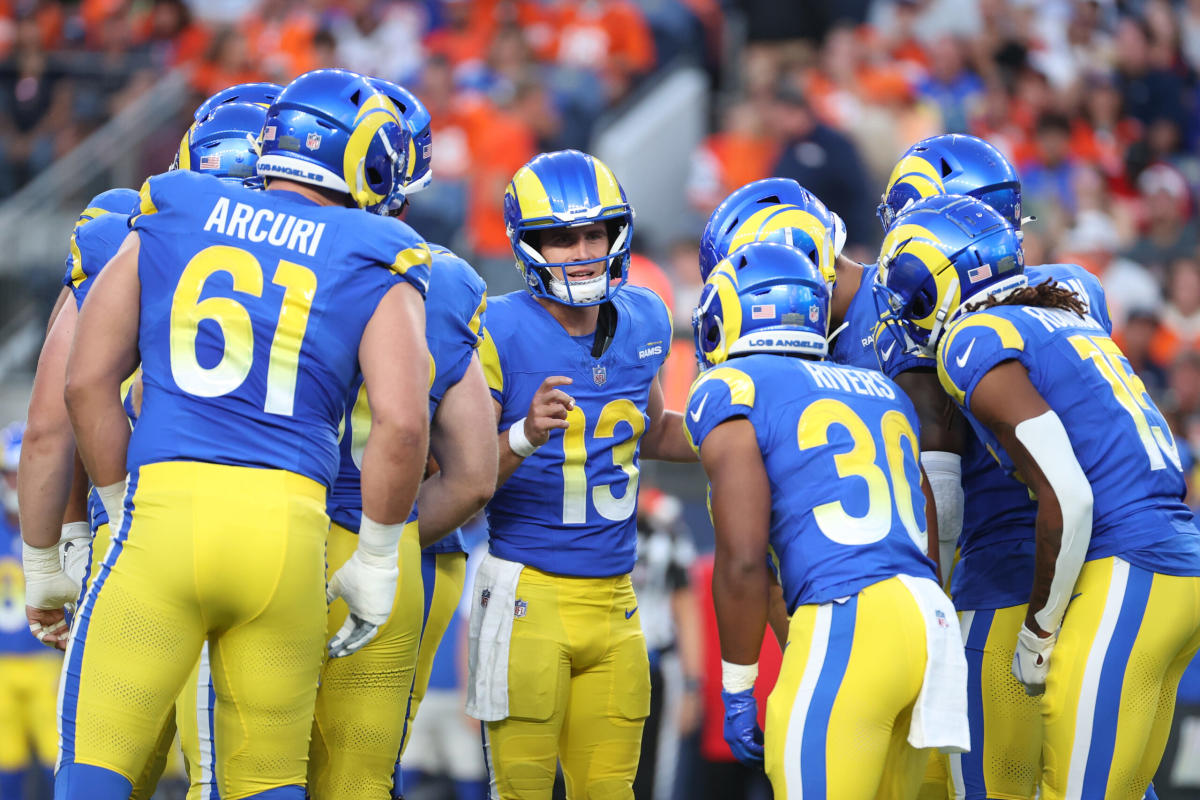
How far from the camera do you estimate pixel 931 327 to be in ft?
14.7

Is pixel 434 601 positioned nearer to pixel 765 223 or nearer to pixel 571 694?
pixel 571 694

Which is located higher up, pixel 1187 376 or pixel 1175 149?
pixel 1175 149

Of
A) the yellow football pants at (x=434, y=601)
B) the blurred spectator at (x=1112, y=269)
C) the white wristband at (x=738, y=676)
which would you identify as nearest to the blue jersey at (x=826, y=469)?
the white wristband at (x=738, y=676)

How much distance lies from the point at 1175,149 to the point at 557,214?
28.0 ft

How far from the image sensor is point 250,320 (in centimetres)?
A: 359

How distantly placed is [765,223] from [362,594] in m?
2.09

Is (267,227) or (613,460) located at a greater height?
(267,227)

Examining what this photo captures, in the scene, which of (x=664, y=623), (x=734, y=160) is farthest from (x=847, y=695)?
(x=734, y=160)

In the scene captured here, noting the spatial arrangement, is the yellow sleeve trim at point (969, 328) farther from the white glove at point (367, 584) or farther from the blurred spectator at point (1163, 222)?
the blurred spectator at point (1163, 222)

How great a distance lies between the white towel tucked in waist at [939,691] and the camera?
3842 mm

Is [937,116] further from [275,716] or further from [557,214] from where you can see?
[275,716]

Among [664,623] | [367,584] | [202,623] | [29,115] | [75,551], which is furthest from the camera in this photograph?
[29,115]

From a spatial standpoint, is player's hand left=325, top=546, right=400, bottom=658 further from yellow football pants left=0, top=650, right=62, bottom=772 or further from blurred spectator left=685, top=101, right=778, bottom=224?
blurred spectator left=685, top=101, right=778, bottom=224

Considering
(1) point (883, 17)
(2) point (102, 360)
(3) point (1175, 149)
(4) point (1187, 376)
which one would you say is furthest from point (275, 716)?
(1) point (883, 17)
